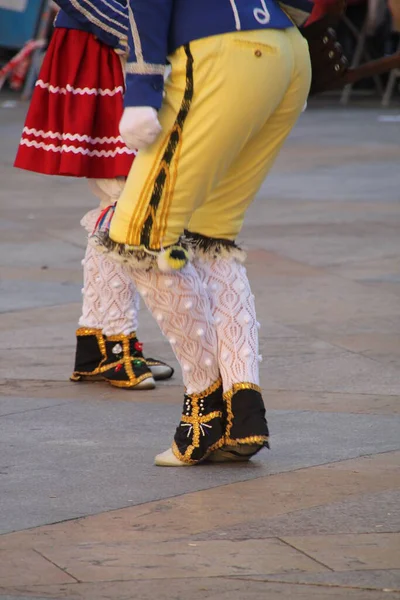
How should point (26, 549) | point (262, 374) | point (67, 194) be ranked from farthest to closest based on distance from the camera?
point (67, 194) → point (262, 374) → point (26, 549)

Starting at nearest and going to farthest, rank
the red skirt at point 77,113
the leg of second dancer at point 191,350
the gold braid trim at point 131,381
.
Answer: the leg of second dancer at point 191,350, the red skirt at point 77,113, the gold braid trim at point 131,381

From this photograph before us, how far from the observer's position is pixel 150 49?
3604 millimetres

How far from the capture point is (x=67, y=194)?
9664mm

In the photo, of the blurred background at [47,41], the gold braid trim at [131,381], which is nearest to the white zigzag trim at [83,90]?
the gold braid trim at [131,381]

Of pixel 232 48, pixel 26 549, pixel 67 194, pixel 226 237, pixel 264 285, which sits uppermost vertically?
pixel 232 48

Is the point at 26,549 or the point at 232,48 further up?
the point at 232,48

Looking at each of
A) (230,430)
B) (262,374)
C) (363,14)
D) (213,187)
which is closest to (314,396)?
(262,374)

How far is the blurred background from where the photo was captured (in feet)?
56.9

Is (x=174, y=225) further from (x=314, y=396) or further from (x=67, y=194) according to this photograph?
(x=67, y=194)

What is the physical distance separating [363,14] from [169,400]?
47.1ft

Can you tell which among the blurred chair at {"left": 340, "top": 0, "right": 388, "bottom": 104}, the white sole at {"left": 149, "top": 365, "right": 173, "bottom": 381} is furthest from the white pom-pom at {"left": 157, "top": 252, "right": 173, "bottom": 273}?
the blurred chair at {"left": 340, "top": 0, "right": 388, "bottom": 104}

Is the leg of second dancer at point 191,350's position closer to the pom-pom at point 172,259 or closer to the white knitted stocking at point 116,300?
the pom-pom at point 172,259

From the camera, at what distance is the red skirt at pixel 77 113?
4.77 meters

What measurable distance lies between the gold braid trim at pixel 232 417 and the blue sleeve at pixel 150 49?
34.8 inches
